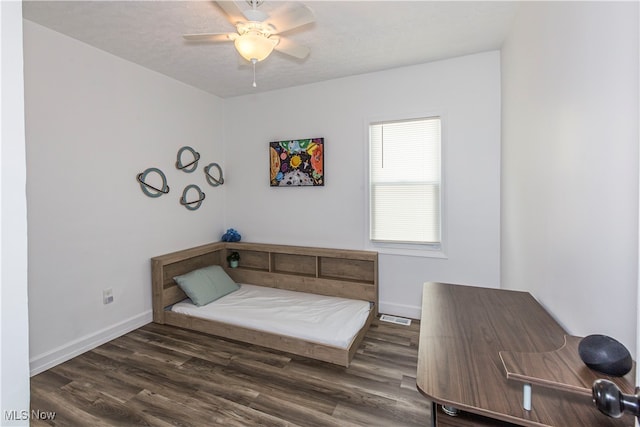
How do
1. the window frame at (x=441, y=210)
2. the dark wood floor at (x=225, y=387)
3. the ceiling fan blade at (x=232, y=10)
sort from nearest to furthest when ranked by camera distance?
the ceiling fan blade at (x=232, y=10), the dark wood floor at (x=225, y=387), the window frame at (x=441, y=210)

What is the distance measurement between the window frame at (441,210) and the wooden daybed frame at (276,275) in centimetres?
19

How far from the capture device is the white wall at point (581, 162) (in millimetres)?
904

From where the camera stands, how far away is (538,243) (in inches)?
66.3

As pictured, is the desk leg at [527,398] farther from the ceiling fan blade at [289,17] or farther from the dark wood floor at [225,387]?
the ceiling fan blade at [289,17]

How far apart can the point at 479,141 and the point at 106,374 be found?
376 centimetres

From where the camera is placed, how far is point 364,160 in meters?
3.30

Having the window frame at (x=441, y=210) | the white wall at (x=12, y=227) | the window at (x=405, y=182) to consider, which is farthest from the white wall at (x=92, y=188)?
the window at (x=405, y=182)

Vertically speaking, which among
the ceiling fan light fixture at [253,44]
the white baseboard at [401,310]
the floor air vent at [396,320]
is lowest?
the floor air vent at [396,320]

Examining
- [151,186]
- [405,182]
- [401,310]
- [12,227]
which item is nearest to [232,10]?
[12,227]

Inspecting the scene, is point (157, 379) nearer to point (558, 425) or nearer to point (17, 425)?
point (17, 425)

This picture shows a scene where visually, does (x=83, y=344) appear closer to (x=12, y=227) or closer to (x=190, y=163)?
(x=190, y=163)

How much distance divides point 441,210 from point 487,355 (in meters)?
2.06

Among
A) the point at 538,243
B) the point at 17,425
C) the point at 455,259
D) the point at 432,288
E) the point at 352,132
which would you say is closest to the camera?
the point at 17,425

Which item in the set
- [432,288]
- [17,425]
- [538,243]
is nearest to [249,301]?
[432,288]
